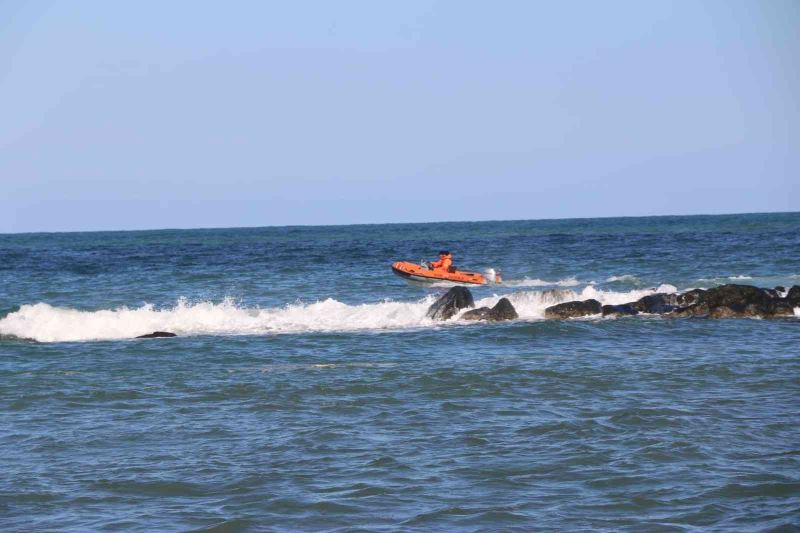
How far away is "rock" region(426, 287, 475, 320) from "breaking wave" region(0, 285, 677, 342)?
26 cm

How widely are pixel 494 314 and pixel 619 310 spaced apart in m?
2.79

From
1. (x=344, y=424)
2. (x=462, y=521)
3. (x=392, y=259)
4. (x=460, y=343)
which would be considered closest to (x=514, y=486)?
(x=462, y=521)

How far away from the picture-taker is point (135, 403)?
13.0m

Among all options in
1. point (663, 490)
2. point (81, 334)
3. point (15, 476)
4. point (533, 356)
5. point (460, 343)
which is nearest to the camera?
point (663, 490)

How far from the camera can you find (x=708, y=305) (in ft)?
71.8

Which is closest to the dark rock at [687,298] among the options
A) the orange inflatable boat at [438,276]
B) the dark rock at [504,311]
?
the dark rock at [504,311]

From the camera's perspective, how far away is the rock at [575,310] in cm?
2250

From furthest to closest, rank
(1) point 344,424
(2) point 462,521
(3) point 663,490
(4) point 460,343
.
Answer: (4) point 460,343
(1) point 344,424
(3) point 663,490
(2) point 462,521

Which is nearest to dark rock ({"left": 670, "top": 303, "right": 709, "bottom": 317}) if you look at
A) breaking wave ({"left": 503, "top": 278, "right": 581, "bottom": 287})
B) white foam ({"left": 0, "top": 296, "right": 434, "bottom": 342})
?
white foam ({"left": 0, "top": 296, "right": 434, "bottom": 342})

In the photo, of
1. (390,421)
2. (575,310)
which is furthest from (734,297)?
(390,421)

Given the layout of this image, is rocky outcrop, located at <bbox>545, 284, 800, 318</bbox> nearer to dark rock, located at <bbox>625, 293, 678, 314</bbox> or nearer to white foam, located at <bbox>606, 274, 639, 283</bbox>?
dark rock, located at <bbox>625, 293, 678, 314</bbox>

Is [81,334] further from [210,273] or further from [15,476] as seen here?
[210,273]

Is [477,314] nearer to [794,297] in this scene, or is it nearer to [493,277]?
[794,297]

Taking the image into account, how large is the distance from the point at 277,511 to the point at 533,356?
8651 mm
